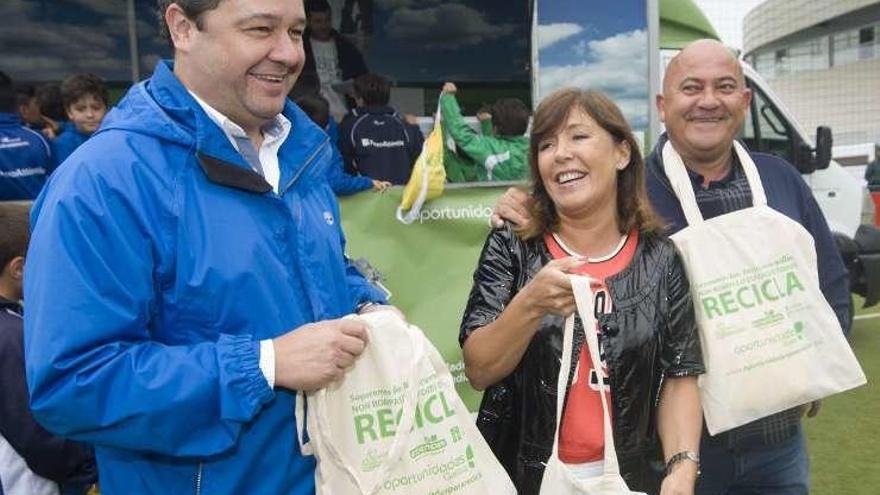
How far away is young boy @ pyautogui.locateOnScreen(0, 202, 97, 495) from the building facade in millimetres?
32245

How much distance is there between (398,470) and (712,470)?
44.5 inches

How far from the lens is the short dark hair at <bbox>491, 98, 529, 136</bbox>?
17.6 feet

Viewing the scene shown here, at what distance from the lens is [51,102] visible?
18.8 ft

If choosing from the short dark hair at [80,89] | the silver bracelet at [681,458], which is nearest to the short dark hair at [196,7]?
the silver bracelet at [681,458]

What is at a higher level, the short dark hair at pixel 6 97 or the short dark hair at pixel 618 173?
the short dark hair at pixel 6 97

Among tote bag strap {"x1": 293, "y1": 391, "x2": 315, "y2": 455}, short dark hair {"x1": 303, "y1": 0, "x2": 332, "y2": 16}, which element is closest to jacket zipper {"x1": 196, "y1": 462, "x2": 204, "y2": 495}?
tote bag strap {"x1": 293, "y1": 391, "x2": 315, "y2": 455}

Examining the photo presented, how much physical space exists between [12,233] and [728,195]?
7.24 feet

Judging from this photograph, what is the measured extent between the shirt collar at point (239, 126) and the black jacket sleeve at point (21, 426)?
1009 millimetres

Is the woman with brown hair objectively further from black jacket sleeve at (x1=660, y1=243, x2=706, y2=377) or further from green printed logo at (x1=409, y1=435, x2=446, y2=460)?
green printed logo at (x1=409, y1=435, x2=446, y2=460)

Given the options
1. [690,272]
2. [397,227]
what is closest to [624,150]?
[690,272]

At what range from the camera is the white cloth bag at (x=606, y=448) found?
1685 millimetres

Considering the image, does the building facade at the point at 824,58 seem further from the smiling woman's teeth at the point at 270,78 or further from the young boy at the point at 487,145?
the smiling woman's teeth at the point at 270,78

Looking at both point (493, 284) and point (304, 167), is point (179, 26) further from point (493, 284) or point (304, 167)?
point (493, 284)

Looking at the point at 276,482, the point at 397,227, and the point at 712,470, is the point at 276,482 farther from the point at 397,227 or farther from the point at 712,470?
the point at 397,227
